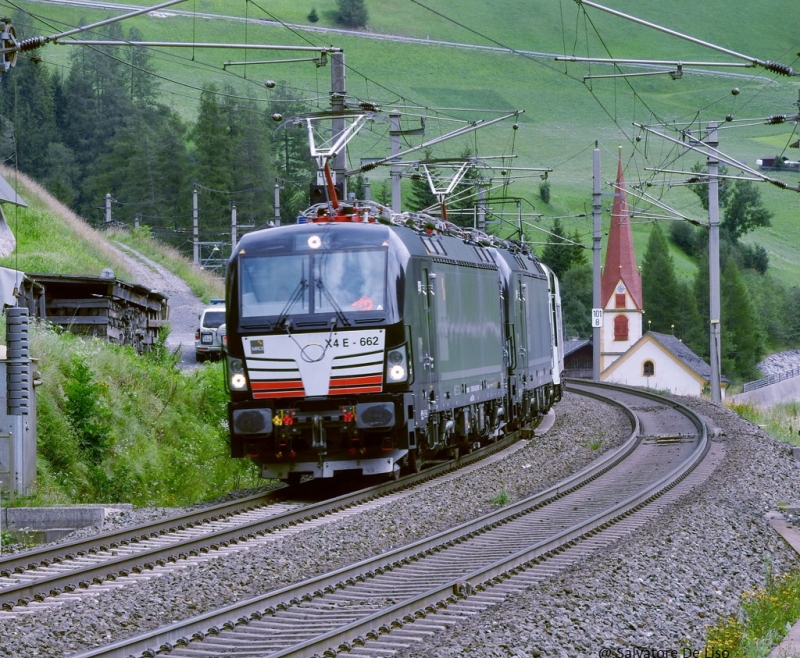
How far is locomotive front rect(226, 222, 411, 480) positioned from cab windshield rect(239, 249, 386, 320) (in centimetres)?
1

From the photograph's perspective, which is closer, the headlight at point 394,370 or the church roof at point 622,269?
the headlight at point 394,370

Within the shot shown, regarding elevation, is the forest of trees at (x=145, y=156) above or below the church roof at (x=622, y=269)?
above

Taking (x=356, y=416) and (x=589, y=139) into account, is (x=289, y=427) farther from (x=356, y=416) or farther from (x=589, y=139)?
(x=589, y=139)

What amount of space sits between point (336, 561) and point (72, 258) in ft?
93.7

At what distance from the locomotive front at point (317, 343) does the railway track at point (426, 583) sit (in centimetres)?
232

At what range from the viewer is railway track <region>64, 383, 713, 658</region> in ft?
29.4

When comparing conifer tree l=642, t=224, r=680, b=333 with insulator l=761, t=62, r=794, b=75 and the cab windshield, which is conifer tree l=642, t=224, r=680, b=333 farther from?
the cab windshield

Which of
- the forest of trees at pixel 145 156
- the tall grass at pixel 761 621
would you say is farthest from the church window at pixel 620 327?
the tall grass at pixel 761 621

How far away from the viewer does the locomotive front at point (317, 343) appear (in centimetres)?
1681

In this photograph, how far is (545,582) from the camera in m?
11.1

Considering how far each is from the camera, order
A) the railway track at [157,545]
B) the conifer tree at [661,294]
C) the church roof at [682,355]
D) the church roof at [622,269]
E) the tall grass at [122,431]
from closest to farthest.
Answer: the railway track at [157,545]
the tall grass at [122,431]
the church roof at [682,355]
the church roof at [622,269]
the conifer tree at [661,294]

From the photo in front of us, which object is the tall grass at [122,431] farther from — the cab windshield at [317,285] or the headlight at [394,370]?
the headlight at [394,370]

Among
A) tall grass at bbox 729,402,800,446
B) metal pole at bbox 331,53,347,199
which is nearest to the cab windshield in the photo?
metal pole at bbox 331,53,347,199

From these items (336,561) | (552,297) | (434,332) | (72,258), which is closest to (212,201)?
(72,258)
